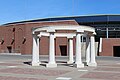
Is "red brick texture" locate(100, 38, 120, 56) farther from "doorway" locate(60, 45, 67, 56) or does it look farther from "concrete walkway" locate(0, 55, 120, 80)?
"concrete walkway" locate(0, 55, 120, 80)

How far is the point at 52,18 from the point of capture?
73.4 metres

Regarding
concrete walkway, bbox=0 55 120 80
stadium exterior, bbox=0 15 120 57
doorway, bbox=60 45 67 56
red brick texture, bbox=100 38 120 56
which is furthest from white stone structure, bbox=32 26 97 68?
doorway, bbox=60 45 67 56

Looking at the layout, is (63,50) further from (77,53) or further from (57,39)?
(77,53)

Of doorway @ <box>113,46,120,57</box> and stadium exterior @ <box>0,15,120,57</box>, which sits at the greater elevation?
stadium exterior @ <box>0,15,120,57</box>

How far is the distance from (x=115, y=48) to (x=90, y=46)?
126 feet

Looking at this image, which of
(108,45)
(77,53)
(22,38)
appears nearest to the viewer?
(77,53)

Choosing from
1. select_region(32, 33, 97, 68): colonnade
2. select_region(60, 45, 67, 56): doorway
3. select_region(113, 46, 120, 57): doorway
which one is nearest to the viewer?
select_region(32, 33, 97, 68): colonnade

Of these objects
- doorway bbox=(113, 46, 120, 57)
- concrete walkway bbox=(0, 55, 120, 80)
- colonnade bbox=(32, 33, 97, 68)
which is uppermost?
colonnade bbox=(32, 33, 97, 68)

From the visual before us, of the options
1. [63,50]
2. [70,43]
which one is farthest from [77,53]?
[63,50]

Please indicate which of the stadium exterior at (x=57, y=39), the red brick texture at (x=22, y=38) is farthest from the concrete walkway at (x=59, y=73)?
the red brick texture at (x=22, y=38)

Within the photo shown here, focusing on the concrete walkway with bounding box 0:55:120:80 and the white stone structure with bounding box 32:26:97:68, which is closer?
the concrete walkway with bounding box 0:55:120:80

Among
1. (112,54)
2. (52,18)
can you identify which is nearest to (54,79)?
(112,54)

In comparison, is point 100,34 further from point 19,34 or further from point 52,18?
point 19,34

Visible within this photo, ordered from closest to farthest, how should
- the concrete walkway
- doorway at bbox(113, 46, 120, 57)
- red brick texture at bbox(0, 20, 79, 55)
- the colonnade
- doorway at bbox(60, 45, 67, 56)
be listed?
the concrete walkway < the colonnade < doorway at bbox(113, 46, 120, 57) < red brick texture at bbox(0, 20, 79, 55) < doorway at bbox(60, 45, 67, 56)
